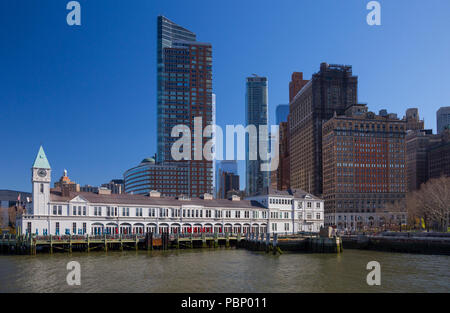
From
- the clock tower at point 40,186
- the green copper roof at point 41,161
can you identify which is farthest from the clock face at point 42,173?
the green copper roof at point 41,161

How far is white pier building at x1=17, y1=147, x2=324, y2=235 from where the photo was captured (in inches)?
3398

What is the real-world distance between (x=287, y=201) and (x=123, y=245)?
53023 mm

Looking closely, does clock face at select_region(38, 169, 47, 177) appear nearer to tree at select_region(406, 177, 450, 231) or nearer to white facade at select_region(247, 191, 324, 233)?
white facade at select_region(247, 191, 324, 233)

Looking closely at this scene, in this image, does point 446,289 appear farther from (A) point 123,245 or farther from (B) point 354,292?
(A) point 123,245

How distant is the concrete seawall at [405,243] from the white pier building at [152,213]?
2541 cm

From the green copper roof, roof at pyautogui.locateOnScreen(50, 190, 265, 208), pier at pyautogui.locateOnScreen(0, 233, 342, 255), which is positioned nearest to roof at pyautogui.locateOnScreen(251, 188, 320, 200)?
roof at pyautogui.locateOnScreen(50, 190, 265, 208)

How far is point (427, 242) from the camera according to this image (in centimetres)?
8056

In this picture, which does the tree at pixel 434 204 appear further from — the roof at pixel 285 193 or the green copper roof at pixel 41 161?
the green copper roof at pixel 41 161

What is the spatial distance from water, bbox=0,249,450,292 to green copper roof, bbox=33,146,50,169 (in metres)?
21.4

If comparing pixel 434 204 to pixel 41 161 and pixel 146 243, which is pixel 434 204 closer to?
pixel 146 243

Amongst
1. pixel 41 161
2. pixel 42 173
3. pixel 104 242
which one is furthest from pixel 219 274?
pixel 41 161

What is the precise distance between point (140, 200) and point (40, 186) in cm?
2246

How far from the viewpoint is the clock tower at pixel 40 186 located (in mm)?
85375
